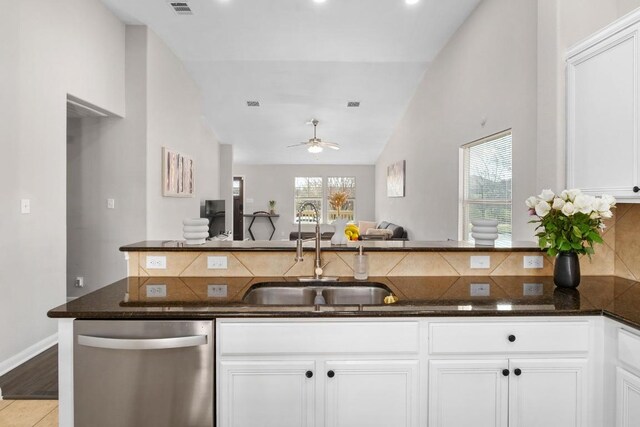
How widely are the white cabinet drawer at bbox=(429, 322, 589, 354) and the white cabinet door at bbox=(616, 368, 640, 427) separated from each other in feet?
0.53

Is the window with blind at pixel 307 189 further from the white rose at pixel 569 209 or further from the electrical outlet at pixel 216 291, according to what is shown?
the white rose at pixel 569 209

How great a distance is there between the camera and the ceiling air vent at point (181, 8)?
171 inches

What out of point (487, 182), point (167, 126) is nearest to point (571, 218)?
point (487, 182)

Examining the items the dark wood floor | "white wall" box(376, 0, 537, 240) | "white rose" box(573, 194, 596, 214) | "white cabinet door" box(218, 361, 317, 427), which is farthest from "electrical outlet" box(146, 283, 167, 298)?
"white wall" box(376, 0, 537, 240)

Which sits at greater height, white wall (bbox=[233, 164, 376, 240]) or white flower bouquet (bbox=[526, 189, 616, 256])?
white wall (bbox=[233, 164, 376, 240])

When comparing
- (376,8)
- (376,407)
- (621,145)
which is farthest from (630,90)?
(376,8)

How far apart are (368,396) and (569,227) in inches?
52.1

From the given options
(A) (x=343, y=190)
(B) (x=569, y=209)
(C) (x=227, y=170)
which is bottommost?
(B) (x=569, y=209)

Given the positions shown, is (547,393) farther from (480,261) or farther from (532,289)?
(480,261)

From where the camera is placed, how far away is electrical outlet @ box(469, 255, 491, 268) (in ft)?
7.77

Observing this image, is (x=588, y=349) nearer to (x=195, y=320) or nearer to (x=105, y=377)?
(x=195, y=320)

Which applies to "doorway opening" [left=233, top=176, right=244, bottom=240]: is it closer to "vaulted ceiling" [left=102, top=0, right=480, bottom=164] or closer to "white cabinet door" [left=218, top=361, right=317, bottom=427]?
"vaulted ceiling" [left=102, top=0, right=480, bottom=164]

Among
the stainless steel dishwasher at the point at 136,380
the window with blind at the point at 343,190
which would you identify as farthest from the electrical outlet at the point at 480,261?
the window with blind at the point at 343,190

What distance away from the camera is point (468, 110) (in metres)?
4.72
